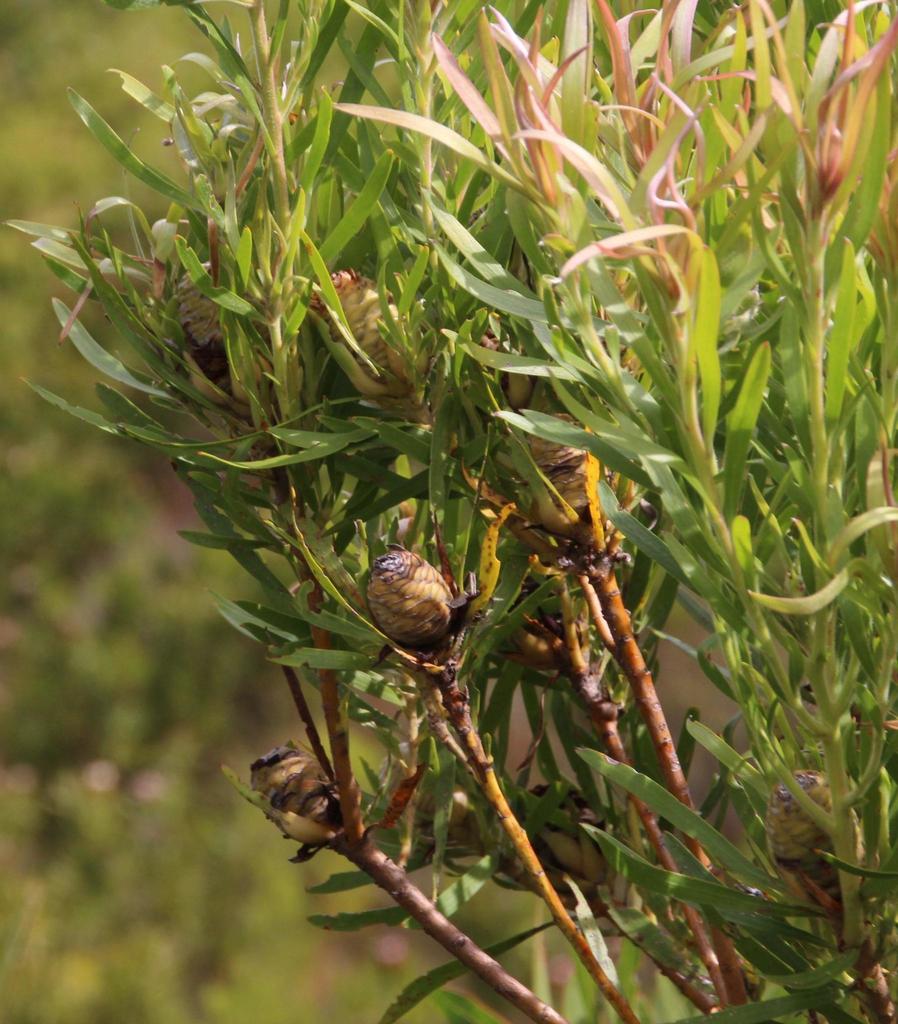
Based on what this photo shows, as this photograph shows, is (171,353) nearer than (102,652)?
Yes

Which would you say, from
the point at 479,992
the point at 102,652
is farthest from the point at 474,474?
the point at 102,652

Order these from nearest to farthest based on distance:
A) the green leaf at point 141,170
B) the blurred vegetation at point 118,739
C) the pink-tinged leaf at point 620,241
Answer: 1. the pink-tinged leaf at point 620,241
2. the green leaf at point 141,170
3. the blurred vegetation at point 118,739

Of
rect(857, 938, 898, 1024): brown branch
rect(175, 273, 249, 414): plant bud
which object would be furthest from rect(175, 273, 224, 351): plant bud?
rect(857, 938, 898, 1024): brown branch

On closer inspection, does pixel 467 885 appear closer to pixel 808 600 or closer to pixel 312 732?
pixel 312 732

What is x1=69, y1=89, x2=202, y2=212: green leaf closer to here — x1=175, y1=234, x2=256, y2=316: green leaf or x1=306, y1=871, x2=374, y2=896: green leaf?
x1=175, y1=234, x2=256, y2=316: green leaf

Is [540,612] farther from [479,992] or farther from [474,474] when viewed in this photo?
[479,992]

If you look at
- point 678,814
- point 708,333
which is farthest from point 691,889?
point 708,333

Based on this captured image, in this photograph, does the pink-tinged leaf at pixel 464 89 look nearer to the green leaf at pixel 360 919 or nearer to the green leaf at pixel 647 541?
the green leaf at pixel 647 541

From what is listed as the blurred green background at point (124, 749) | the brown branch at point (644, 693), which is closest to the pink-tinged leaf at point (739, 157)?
the brown branch at point (644, 693)

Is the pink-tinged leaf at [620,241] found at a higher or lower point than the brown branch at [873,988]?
higher
